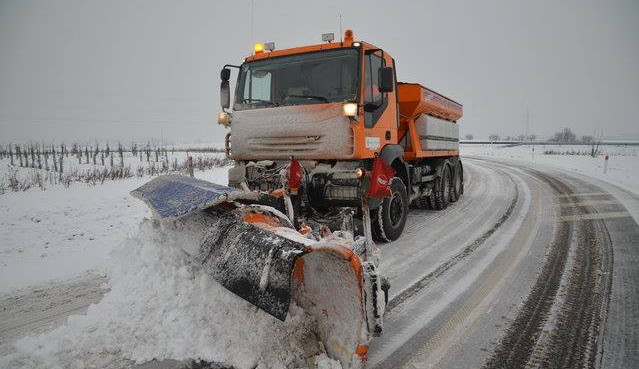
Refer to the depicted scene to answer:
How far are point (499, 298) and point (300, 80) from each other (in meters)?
3.77

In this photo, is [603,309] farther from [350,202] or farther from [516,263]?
[350,202]

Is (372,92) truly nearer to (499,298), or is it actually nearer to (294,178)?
(294,178)

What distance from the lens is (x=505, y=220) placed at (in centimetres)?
688

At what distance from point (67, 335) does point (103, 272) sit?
1743 millimetres

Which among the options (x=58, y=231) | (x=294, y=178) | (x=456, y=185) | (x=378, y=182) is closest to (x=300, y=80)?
(x=294, y=178)

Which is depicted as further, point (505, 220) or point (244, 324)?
point (505, 220)

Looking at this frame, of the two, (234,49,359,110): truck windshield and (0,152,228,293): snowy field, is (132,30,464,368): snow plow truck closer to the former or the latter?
(234,49,359,110): truck windshield

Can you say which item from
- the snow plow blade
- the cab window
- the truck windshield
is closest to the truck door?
the cab window

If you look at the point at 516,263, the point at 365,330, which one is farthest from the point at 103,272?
the point at 516,263

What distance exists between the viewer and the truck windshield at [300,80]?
4.99 m

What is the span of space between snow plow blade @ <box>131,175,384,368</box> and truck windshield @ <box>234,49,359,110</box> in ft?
8.21

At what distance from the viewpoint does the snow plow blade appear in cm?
212

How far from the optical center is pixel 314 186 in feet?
16.7

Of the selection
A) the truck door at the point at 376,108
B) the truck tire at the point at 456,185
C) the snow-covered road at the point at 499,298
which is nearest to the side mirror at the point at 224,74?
the truck door at the point at 376,108
